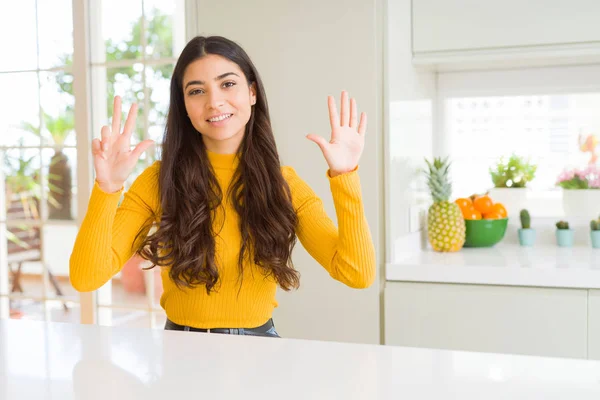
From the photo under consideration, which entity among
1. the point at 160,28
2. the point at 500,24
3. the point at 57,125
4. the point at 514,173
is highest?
the point at 160,28

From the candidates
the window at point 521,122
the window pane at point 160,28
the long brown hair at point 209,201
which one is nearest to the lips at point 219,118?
the long brown hair at point 209,201

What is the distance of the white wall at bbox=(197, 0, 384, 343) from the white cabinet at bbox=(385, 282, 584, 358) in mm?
94

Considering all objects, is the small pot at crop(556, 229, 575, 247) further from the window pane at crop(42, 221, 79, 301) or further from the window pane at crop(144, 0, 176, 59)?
the window pane at crop(144, 0, 176, 59)

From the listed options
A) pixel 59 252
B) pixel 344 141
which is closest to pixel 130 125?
pixel 344 141

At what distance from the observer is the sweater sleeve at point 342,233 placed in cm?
146

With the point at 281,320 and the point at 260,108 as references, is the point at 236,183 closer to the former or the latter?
the point at 260,108

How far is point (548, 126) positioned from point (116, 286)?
749 centimetres

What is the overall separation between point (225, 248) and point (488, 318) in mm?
1047

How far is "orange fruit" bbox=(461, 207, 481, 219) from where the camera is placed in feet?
8.77

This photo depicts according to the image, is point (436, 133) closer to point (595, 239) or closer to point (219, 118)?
point (595, 239)

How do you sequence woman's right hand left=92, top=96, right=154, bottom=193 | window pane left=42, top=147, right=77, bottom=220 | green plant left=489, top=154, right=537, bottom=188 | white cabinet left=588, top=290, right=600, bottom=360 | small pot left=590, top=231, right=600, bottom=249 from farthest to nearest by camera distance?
1. window pane left=42, top=147, right=77, bottom=220
2. green plant left=489, top=154, right=537, bottom=188
3. small pot left=590, top=231, right=600, bottom=249
4. white cabinet left=588, top=290, right=600, bottom=360
5. woman's right hand left=92, top=96, right=154, bottom=193

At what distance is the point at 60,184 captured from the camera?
8.78m

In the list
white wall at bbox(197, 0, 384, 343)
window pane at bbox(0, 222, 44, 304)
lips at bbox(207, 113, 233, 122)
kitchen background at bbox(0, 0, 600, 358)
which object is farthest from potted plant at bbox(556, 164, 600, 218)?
window pane at bbox(0, 222, 44, 304)

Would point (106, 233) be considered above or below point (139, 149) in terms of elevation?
below
